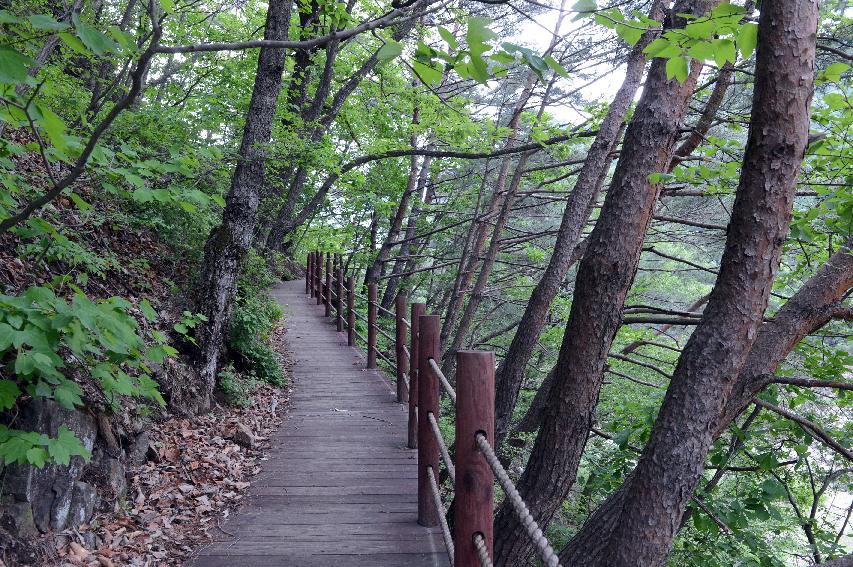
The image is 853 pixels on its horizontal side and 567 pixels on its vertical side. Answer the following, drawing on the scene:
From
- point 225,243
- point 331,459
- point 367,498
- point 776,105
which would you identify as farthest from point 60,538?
point 776,105

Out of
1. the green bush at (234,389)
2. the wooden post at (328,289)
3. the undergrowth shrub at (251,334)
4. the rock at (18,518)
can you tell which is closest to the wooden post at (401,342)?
the green bush at (234,389)

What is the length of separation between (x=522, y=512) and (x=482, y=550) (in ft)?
2.27

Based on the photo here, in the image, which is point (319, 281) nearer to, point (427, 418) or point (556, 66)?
point (427, 418)

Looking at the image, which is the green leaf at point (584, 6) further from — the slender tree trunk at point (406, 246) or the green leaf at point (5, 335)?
the slender tree trunk at point (406, 246)

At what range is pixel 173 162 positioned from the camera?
11.2ft

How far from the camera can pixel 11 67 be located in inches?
76.2

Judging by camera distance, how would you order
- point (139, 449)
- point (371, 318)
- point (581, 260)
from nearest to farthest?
1. point (581, 260)
2. point (139, 449)
3. point (371, 318)

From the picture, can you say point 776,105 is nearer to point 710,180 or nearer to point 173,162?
point 710,180

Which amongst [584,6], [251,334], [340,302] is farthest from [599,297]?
[340,302]

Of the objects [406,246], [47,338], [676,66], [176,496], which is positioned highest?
[406,246]

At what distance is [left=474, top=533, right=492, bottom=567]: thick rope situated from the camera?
2.18 m

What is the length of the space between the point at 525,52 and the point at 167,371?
4.71m

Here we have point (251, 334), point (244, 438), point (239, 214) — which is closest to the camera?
point (244, 438)

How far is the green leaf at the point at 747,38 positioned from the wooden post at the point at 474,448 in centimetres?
151
